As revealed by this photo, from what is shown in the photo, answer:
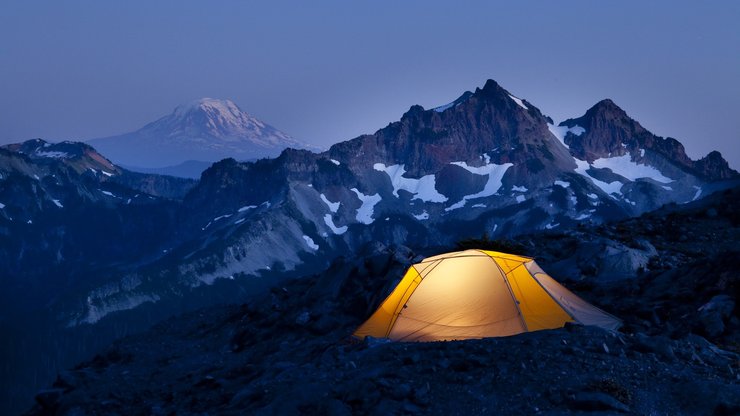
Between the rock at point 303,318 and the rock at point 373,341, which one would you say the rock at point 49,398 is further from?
the rock at point 373,341

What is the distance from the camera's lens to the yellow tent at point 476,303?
76.7 feet

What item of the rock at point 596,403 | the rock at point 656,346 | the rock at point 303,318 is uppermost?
the rock at point 303,318

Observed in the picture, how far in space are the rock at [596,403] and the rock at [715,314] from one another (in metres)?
7.58

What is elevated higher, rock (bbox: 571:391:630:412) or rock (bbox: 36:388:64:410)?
rock (bbox: 36:388:64:410)

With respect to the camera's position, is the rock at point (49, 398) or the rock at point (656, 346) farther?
the rock at point (49, 398)

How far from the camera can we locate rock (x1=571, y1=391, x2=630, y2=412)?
14617 millimetres

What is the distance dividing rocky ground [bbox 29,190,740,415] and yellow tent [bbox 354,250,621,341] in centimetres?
186

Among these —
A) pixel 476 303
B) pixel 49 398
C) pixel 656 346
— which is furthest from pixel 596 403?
pixel 49 398

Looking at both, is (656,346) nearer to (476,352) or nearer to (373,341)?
(476,352)

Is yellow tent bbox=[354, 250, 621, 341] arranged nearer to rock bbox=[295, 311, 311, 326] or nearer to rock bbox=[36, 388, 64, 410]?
rock bbox=[295, 311, 311, 326]

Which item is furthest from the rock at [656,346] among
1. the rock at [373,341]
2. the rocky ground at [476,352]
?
the rock at [373,341]

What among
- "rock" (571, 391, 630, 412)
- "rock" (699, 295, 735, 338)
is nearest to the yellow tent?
"rock" (699, 295, 735, 338)

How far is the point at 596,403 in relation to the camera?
580 inches

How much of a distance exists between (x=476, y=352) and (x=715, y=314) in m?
8.35
